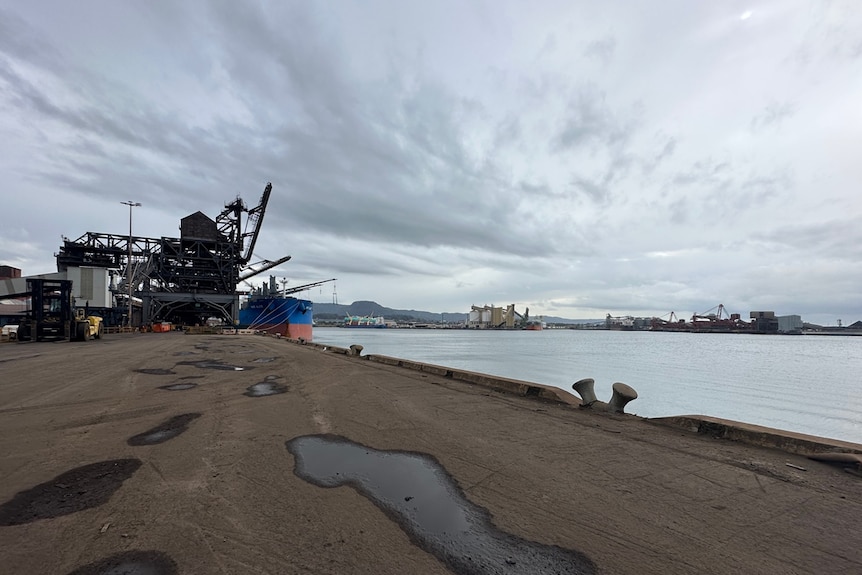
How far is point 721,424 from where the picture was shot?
232 inches

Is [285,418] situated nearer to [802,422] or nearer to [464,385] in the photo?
[464,385]

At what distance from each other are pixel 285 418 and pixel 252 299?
52.9 metres

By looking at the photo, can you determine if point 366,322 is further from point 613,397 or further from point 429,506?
point 429,506

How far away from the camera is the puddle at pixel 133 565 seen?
2.49 m

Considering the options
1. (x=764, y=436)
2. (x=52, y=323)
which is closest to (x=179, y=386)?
(x=764, y=436)

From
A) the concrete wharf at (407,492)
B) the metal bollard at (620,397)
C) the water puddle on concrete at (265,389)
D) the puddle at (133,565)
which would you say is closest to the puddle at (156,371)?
the water puddle on concrete at (265,389)

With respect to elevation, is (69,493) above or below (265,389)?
above

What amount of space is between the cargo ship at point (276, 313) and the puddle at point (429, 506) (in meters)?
48.0

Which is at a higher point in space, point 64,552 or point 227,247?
point 227,247

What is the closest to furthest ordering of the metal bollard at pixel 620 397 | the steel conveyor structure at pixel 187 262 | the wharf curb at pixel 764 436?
the wharf curb at pixel 764 436 < the metal bollard at pixel 620 397 < the steel conveyor structure at pixel 187 262

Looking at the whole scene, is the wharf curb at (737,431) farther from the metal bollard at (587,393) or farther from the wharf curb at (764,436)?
the metal bollard at (587,393)

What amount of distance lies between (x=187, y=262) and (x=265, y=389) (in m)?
52.2

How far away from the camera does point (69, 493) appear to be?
3.64 meters

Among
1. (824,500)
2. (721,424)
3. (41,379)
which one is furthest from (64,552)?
(41,379)
